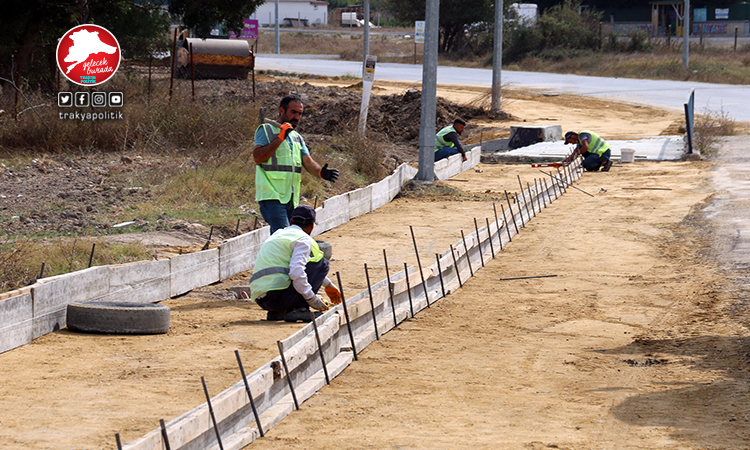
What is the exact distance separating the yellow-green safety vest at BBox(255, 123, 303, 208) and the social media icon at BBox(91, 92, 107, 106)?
9.56 metres

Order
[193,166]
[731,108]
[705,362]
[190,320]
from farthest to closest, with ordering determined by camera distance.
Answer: [731,108]
[193,166]
[190,320]
[705,362]

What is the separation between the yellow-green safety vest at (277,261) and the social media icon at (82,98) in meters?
10.7

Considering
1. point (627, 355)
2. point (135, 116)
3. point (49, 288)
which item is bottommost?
point (627, 355)

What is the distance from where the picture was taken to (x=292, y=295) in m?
7.52

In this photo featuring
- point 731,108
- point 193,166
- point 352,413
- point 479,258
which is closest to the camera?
point 352,413

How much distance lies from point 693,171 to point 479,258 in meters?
10.0

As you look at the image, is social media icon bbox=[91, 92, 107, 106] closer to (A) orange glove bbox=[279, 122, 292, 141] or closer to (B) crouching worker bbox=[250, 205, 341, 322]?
(A) orange glove bbox=[279, 122, 292, 141]

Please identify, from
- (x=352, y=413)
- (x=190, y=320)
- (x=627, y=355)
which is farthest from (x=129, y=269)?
(x=627, y=355)

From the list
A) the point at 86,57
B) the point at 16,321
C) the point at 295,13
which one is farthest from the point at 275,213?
the point at 295,13

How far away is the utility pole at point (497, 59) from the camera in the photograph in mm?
27234

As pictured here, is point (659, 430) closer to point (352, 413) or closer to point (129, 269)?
point (352, 413)

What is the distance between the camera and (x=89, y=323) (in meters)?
7.11

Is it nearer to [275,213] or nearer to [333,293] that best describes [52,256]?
[275,213]

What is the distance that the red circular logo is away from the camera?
18.7 meters
